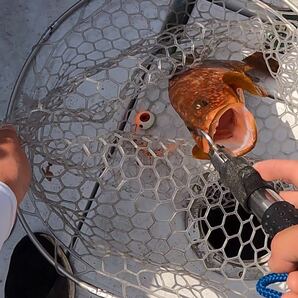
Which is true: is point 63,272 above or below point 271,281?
below

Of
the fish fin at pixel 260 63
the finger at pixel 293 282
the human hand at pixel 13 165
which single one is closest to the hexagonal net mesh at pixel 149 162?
the fish fin at pixel 260 63

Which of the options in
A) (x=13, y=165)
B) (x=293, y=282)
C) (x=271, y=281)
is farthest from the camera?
(x=13, y=165)

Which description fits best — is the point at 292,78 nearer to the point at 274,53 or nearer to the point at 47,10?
the point at 274,53

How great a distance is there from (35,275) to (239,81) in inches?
19.9

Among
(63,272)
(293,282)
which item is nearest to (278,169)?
(293,282)

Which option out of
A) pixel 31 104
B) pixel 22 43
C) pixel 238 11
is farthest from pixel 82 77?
pixel 238 11

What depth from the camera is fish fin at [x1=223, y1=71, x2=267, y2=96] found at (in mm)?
1133

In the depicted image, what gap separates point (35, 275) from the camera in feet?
4.09

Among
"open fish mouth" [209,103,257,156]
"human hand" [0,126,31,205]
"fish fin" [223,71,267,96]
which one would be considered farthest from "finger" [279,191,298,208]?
"human hand" [0,126,31,205]

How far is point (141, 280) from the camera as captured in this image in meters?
1.22

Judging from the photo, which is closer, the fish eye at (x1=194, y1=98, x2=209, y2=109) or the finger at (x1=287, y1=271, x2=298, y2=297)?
the finger at (x1=287, y1=271, x2=298, y2=297)

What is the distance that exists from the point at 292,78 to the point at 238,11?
17cm

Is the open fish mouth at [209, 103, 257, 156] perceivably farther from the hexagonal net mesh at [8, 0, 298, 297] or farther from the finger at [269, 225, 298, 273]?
the finger at [269, 225, 298, 273]

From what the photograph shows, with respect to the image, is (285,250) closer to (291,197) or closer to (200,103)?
(291,197)
